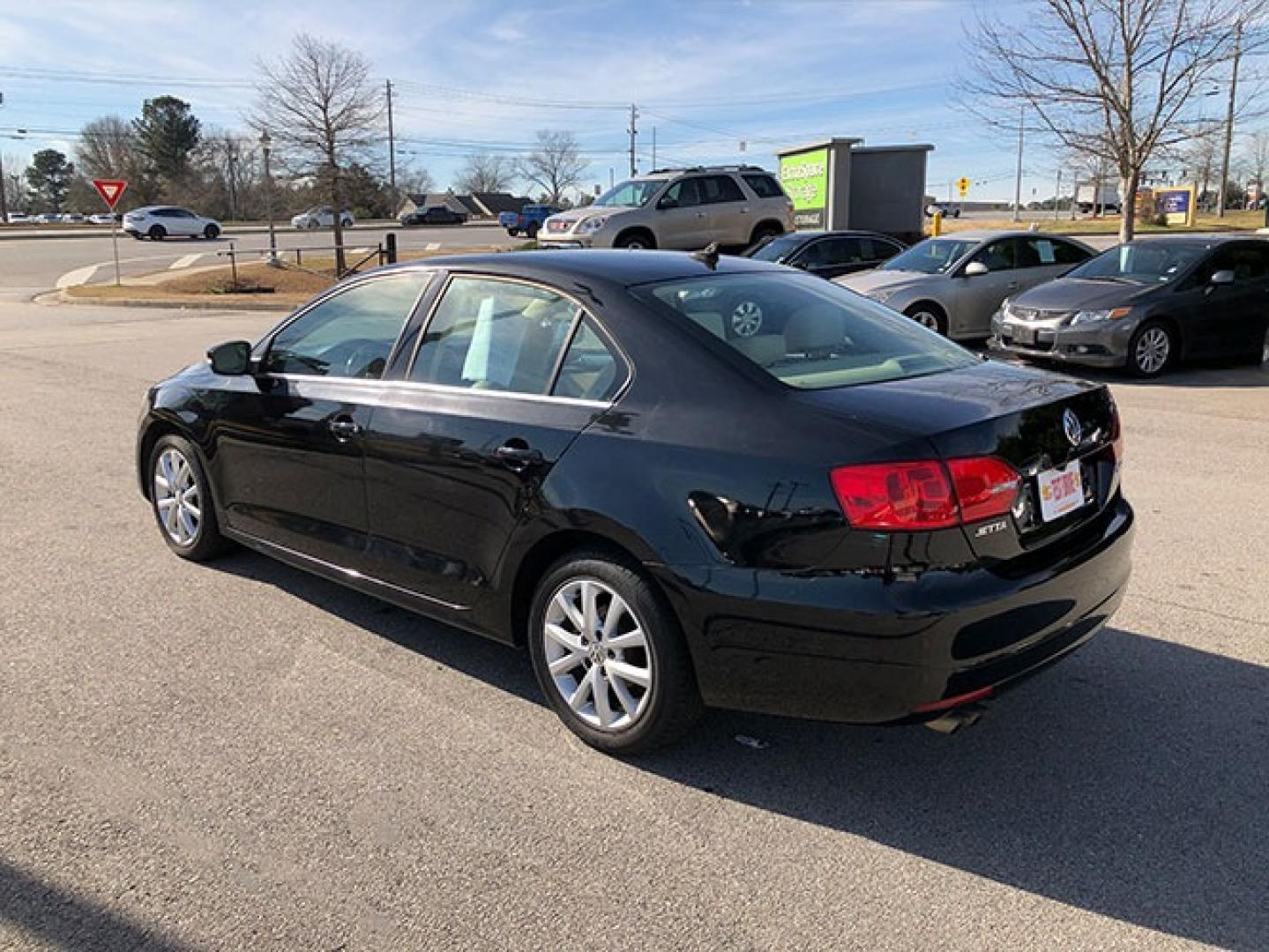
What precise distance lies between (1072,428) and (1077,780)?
1095 mm

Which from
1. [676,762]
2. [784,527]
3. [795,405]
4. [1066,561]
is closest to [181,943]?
[676,762]

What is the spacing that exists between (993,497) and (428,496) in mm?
1966

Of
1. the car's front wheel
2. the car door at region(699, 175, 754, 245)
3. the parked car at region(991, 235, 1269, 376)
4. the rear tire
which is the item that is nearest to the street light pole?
the car door at region(699, 175, 754, 245)

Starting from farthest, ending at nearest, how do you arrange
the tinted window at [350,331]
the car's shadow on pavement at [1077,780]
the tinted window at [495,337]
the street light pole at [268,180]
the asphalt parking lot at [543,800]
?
the street light pole at [268,180] < the tinted window at [350,331] < the tinted window at [495,337] < the car's shadow on pavement at [1077,780] < the asphalt parking lot at [543,800]

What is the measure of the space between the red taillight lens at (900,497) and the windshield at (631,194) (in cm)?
1727

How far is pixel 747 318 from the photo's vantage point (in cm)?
358

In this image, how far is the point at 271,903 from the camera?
2631 mm

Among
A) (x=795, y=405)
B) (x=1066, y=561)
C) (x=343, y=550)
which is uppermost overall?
(x=795, y=405)

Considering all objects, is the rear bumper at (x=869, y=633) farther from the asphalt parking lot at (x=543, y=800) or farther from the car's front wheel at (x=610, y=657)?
the asphalt parking lot at (x=543, y=800)

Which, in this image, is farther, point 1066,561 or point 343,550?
point 343,550

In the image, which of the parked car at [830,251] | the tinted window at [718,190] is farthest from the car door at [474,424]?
the tinted window at [718,190]

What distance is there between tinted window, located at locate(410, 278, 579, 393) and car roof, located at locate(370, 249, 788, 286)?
0.08 m

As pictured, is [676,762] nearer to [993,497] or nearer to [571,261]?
[993,497]

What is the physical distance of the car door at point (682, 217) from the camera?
63.8ft
